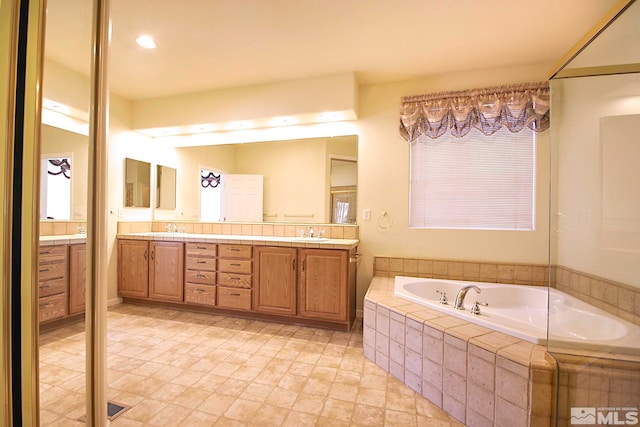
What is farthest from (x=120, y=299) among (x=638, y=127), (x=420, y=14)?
(x=638, y=127)

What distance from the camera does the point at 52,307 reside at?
3.64 ft

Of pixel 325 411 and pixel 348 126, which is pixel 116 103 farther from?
pixel 325 411

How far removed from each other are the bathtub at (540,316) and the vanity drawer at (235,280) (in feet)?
4.89

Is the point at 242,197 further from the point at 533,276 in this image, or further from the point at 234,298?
the point at 533,276

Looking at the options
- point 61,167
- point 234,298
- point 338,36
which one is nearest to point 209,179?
point 234,298

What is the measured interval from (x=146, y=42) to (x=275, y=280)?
7.76ft

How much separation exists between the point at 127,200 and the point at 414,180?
3468 mm

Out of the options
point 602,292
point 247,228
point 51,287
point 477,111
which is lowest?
point 602,292

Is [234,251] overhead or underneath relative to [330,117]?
underneath

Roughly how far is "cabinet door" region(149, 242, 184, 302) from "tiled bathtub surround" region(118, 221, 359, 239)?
0.55m

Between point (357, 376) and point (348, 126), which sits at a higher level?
point (348, 126)

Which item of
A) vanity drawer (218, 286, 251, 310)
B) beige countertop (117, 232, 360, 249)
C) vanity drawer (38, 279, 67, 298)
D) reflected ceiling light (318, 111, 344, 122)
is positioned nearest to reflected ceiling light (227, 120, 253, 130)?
A: reflected ceiling light (318, 111, 344, 122)

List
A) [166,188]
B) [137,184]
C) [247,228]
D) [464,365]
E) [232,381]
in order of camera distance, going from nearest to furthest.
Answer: [464,365]
[232,381]
[247,228]
[137,184]
[166,188]

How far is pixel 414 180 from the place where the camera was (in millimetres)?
2986
